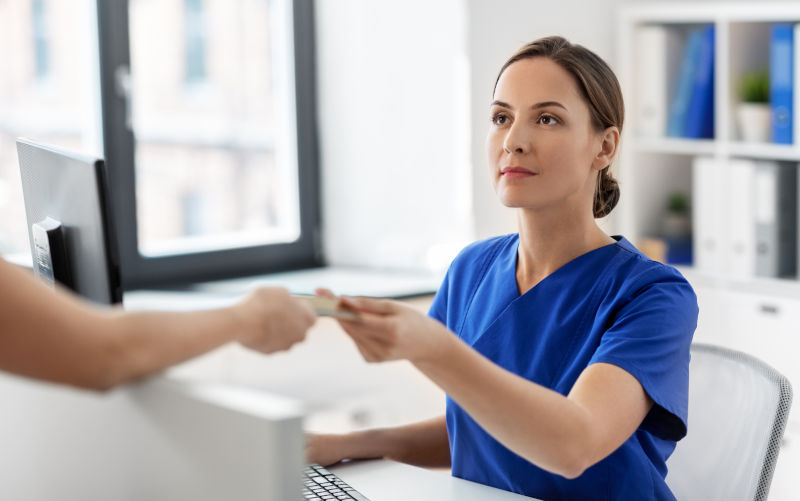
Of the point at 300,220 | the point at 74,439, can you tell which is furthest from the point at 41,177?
the point at 300,220

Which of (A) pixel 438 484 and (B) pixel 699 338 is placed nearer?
(A) pixel 438 484

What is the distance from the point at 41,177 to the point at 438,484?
2.27ft

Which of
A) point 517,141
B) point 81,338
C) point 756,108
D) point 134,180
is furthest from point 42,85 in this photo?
point 81,338

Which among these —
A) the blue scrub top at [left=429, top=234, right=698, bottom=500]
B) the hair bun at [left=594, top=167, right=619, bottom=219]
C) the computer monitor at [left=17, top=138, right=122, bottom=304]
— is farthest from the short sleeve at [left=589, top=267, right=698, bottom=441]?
the computer monitor at [left=17, top=138, right=122, bottom=304]

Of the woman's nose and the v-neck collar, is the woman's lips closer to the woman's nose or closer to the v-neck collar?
the woman's nose

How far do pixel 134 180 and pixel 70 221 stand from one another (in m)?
1.70

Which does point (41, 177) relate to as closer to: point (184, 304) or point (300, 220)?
point (184, 304)

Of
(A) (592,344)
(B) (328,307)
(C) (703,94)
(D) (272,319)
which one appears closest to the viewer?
(D) (272,319)

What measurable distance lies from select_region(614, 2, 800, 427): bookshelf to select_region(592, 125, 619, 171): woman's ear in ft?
4.74

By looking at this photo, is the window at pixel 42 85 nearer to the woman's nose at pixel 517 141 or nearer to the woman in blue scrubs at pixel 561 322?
the woman in blue scrubs at pixel 561 322

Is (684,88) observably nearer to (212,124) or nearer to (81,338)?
(212,124)

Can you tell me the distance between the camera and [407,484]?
1.45 metres

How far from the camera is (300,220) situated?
3301 millimetres

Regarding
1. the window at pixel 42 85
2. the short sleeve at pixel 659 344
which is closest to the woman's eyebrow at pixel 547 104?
the short sleeve at pixel 659 344
